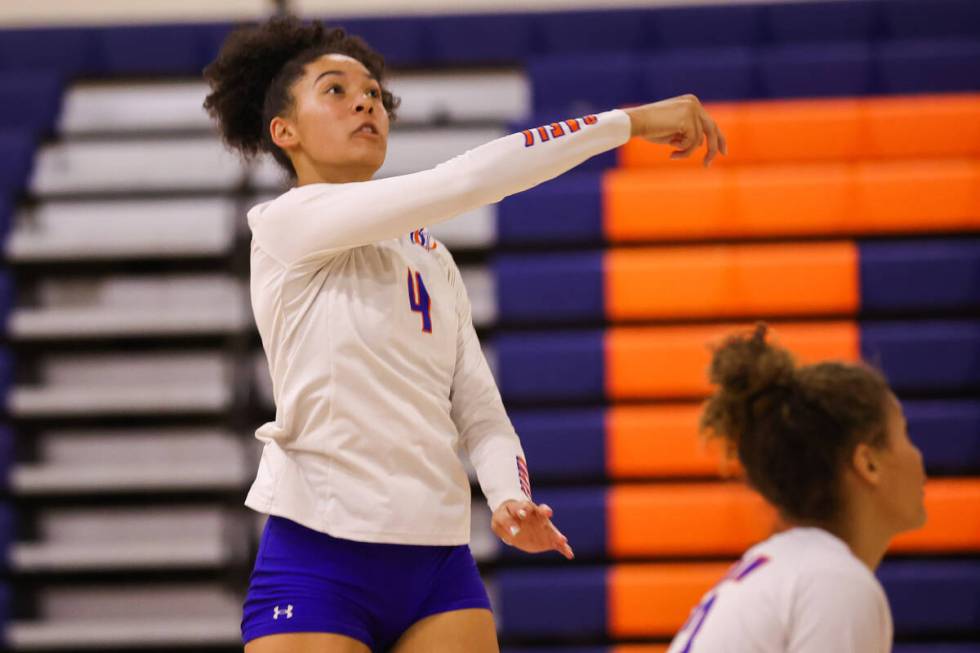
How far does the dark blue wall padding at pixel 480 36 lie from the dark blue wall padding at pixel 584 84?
15 centimetres

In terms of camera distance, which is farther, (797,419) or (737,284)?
(737,284)

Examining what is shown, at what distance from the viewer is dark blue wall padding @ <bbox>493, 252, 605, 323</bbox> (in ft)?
13.7

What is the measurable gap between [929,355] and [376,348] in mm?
2802

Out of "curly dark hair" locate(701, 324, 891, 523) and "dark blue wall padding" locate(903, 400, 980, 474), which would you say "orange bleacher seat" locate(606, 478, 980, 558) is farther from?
"curly dark hair" locate(701, 324, 891, 523)

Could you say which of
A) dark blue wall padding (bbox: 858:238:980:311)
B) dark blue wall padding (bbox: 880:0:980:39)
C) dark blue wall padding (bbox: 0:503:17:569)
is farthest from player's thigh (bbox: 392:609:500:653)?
dark blue wall padding (bbox: 880:0:980:39)

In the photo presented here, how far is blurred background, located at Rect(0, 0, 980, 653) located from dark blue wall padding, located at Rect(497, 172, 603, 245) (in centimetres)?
1

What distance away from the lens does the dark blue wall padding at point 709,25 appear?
461cm

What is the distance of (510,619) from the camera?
4.01m

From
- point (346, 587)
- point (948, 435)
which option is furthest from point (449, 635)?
point (948, 435)

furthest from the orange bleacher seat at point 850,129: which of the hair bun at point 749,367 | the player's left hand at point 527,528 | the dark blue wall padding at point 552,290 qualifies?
the hair bun at point 749,367

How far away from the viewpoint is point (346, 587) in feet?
5.77

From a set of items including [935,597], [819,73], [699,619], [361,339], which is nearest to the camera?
[699,619]

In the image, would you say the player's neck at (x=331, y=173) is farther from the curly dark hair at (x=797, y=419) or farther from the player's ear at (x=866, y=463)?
the player's ear at (x=866, y=463)

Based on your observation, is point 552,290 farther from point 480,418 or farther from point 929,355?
point 480,418
